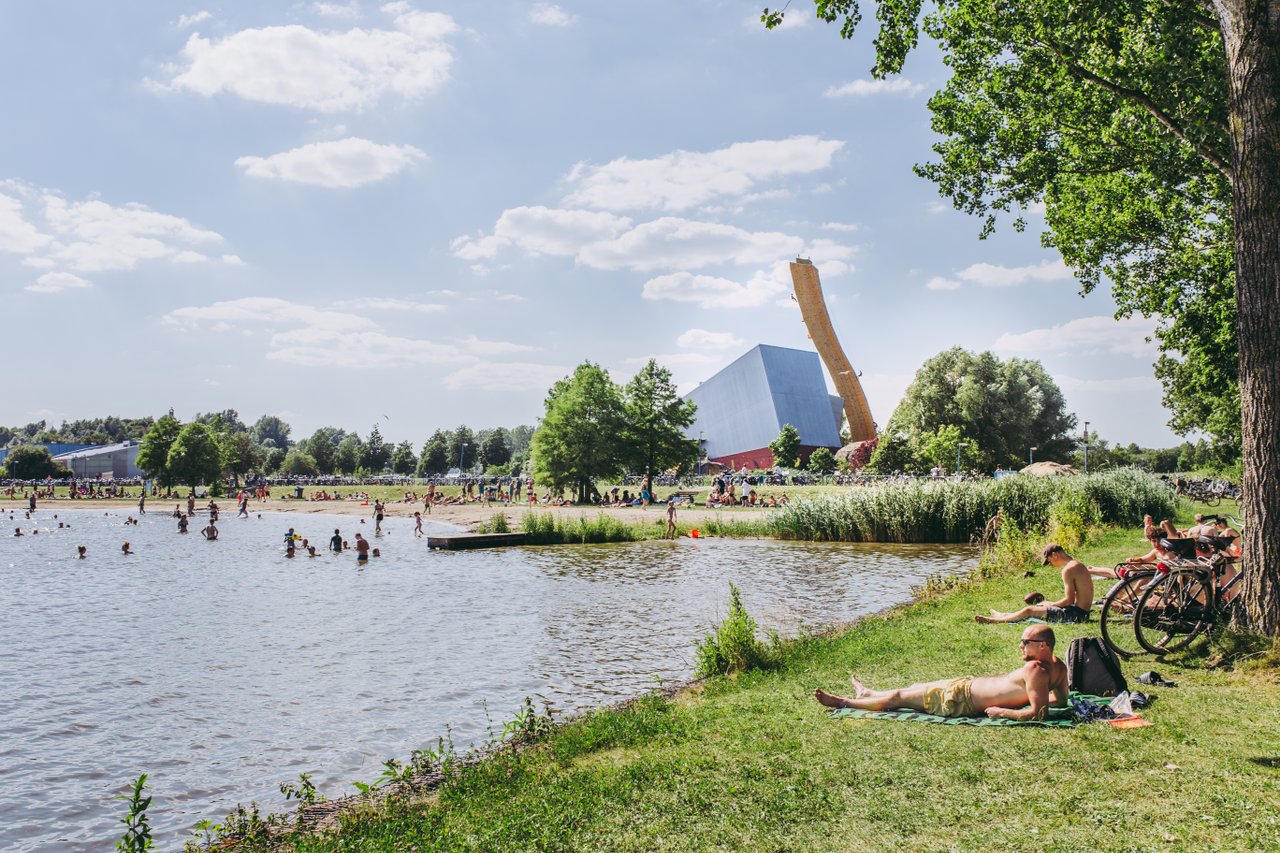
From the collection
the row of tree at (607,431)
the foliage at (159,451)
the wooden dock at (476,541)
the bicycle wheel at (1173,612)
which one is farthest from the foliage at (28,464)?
the bicycle wheel at (1173,612)

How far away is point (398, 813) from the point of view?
5359mm

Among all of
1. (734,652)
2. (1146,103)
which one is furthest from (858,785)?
(1146,103)

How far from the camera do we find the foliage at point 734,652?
29.2ft

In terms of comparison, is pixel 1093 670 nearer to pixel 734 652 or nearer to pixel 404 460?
pixel 734 652

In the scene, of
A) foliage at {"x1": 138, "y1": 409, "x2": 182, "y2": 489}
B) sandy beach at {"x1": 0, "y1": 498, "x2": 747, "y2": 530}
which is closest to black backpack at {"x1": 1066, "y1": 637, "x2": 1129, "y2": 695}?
sandy beach at {"x1": 0, "y1": 498, "x2": 747, "y2": 530}

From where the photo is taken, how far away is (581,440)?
169 feet

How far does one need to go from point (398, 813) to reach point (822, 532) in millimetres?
23391

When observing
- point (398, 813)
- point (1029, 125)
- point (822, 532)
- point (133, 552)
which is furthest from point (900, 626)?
point (133, 552)

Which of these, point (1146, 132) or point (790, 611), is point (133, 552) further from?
point (1146, 132)

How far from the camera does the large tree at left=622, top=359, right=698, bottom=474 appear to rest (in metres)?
55.5

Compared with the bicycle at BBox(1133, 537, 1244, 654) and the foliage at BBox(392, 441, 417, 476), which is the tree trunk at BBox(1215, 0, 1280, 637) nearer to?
the bicycle at BBox(1133, 537, 1244, 654)

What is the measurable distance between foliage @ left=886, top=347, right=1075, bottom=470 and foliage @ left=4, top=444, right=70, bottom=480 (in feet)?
301

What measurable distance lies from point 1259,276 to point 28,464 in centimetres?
11347

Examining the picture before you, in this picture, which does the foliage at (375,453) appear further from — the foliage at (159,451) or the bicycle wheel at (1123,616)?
the bicycle wheel at (1123,616)
